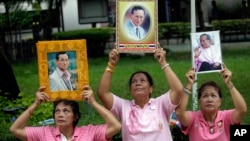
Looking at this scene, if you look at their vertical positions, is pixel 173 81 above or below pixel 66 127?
above

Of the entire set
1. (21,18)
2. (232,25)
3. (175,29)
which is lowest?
(175,29)

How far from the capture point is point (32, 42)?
19.5 m

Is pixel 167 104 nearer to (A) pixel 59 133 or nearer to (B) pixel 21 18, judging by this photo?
(A) pixel 59 133

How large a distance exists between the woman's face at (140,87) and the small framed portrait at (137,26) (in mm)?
216

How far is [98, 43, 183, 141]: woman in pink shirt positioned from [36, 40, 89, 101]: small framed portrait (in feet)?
0.68

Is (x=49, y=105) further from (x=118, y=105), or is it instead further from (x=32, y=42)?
(x=32, y=42)

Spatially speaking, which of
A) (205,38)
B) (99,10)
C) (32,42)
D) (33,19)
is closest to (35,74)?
(32,42)

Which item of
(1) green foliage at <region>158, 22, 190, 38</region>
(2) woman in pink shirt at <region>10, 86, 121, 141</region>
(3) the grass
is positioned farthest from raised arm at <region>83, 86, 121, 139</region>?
(1) green foliage at <region>158, 22, 190, 38</region>

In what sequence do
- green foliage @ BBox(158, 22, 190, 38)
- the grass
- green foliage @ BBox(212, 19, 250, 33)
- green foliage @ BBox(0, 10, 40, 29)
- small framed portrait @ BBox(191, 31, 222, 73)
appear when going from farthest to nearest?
1. green foliage @ BBox(158, 22, 190, 38)
2. green foliage @ BBox(212, 19, 250, 33)
3. green foliage @ BBox(0, 10, 40, 29)
4. the grass
5. small framed portrait @ BBox(191, 31, 222, 73)

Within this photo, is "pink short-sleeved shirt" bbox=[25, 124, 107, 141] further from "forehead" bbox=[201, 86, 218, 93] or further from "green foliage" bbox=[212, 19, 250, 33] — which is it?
"green foliage" bbox=[212, 19, 250, 33]

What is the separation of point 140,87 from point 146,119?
243 mm

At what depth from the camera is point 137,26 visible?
4.65 meters

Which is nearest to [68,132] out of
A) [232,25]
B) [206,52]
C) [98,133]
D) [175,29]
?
[98,133]

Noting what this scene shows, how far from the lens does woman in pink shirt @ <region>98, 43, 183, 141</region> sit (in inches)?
174
